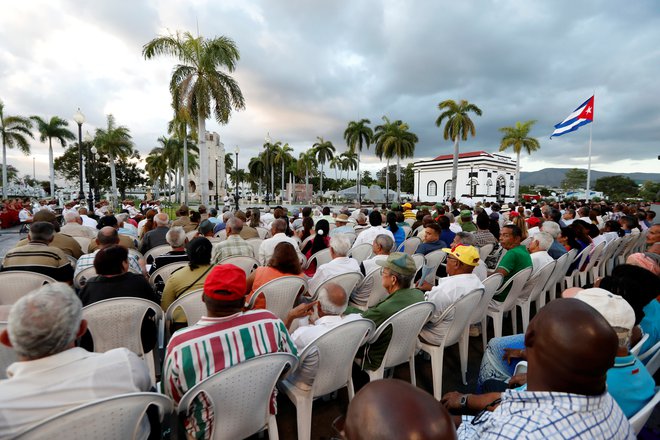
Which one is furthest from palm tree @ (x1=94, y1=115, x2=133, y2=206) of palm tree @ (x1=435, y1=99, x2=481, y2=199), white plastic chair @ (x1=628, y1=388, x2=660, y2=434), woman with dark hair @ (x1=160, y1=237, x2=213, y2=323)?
white plastic chair @ (x1=628, y1=388, x2=660, y2=434)

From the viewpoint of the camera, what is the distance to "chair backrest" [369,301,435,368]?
238 cm

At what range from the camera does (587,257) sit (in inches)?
229

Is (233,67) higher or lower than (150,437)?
higher

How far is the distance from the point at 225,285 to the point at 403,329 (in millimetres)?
1468

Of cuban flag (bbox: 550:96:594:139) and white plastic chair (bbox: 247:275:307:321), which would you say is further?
cuban flag (bbox: 550:96:594:139)

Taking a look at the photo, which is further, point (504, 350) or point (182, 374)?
point (504, 350)

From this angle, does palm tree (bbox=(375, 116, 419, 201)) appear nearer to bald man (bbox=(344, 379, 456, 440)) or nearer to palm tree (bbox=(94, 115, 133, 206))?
palm tree (bbox=(94, 115, 133, 206))

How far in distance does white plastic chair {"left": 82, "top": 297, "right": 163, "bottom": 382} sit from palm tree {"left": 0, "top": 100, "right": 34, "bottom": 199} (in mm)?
40024

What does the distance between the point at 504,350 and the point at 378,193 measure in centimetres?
3978

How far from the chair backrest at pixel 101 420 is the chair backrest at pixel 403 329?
155cm

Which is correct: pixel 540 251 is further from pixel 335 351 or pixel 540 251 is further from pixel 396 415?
pixel 396 415

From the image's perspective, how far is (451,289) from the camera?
2.94m

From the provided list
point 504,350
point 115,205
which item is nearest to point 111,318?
point 504,350

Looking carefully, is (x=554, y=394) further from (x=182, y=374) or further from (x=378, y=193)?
(x=378, y=193)
